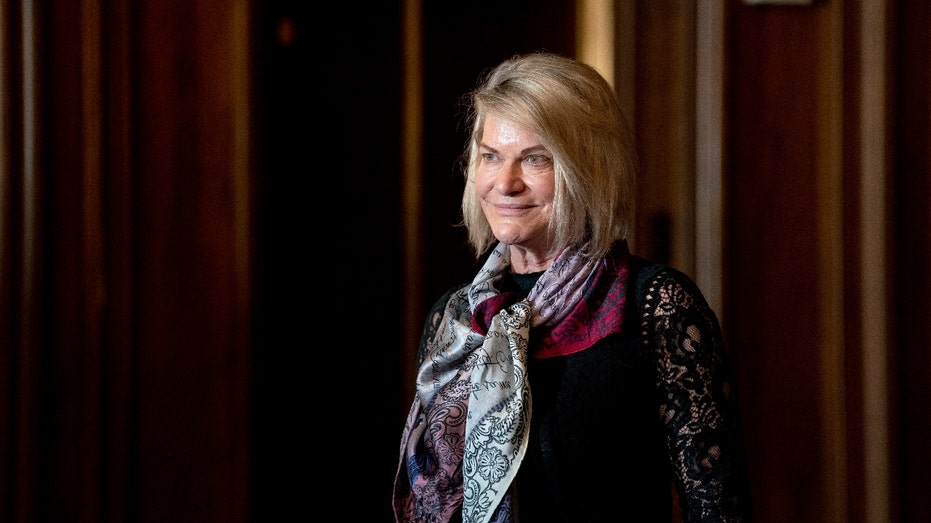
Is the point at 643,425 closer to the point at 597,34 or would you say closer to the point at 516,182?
the point at 516,182

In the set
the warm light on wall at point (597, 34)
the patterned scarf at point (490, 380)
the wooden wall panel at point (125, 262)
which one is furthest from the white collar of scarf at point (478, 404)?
the warm light on wall at point (597, 34)

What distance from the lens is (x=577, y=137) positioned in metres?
1.29

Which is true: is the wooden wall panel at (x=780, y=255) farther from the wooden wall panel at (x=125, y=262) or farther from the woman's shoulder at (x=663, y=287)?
the wooden wall panel at (x=125, y=262)

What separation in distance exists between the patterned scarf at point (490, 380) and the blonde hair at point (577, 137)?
49 mm

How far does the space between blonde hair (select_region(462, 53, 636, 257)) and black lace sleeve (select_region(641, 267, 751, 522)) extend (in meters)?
0.15

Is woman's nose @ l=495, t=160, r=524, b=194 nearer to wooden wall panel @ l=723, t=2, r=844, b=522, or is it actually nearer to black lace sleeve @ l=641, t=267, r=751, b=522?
black lace sleeve @ l=641, t=267, r=751, b=522

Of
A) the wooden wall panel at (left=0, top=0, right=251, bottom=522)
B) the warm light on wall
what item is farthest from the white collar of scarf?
the warm light on wall

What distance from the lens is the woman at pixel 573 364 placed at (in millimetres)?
1230

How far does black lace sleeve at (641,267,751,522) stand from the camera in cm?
120

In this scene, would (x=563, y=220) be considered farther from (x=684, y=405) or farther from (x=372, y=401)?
(x=372, y=401)

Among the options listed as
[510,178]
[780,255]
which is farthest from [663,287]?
[780,255]

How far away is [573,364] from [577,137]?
327 millimetres

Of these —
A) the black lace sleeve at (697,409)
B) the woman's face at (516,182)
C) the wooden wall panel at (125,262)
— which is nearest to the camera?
the black lace sleeve at (697,409)

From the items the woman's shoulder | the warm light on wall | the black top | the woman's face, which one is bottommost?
the black top
